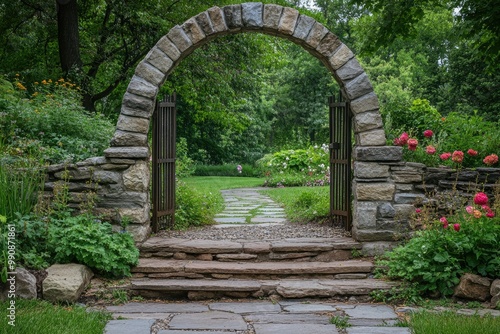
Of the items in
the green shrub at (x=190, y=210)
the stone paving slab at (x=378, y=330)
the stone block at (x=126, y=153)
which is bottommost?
the stone paving slab at (x=378, y=330)

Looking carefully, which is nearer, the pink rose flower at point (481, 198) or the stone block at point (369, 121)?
the pink rose flower at point (481, 198)

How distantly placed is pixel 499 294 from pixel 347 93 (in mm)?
2570

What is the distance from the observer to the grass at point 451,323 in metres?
3.95

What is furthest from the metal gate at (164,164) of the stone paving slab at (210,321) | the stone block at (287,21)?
the stone paving slab at (210,321)

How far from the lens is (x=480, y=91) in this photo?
605 inches

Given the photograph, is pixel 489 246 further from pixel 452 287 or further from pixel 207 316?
pixel 207 316

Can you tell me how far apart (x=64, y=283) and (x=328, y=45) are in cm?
366

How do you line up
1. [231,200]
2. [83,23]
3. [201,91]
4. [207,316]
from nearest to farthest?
[207,316], [231,200], [201,91], [83,23]

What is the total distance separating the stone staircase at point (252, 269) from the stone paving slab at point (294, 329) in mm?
888

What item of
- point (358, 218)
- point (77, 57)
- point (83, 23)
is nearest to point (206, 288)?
point (358, 218)

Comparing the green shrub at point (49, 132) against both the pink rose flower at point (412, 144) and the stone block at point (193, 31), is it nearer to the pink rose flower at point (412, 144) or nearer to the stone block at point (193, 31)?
the stone block at point (193, 31)

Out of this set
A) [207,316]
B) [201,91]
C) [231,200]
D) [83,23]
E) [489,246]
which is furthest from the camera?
[83,23]

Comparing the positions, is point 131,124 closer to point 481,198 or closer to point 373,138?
point 373,138

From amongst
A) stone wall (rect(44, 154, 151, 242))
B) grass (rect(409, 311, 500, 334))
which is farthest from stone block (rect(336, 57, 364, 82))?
grass (rect(409, 311, 500, 334))
